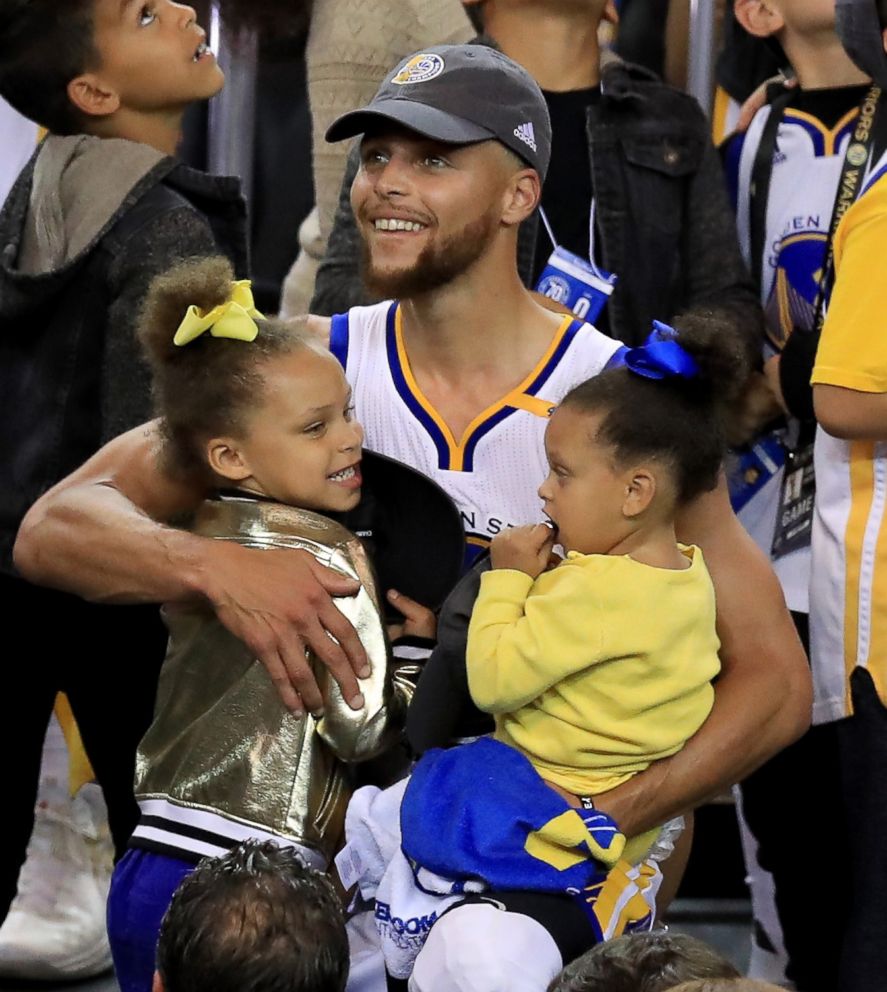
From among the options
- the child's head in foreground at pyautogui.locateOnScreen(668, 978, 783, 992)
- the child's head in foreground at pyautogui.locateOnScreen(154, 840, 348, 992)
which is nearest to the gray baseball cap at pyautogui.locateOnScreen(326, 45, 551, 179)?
the child's head in foreground at pyautogui.locateOnScreen(154, 840, 348, 992)

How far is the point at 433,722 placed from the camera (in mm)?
2514

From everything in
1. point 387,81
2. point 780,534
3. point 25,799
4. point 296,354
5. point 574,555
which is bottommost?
point 25,799

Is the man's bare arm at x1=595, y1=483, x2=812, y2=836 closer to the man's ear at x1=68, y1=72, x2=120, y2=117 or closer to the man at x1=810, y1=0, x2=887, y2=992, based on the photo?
the man at x1=810, y1=0, x2=887, y2=992

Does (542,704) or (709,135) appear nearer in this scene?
(542,704)

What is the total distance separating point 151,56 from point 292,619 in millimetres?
1471

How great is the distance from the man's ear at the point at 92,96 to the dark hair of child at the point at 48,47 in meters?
0.01

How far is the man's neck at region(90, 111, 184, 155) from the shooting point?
3.57 m

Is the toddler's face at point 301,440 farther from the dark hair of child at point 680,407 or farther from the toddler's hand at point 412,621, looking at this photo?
the dark hair of child at point 680,407

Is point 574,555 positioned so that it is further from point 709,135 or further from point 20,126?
point 20,126

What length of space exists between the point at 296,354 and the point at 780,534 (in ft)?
4.05

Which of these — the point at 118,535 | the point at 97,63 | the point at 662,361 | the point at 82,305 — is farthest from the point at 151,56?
the point at 662,361

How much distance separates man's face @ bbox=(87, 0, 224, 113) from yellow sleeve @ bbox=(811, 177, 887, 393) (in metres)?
1.34

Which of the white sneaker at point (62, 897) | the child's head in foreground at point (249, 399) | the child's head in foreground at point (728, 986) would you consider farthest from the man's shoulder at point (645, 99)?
the child's head in foreground at point (728, 986)

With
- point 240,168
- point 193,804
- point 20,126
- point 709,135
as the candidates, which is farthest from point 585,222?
point 193,804
